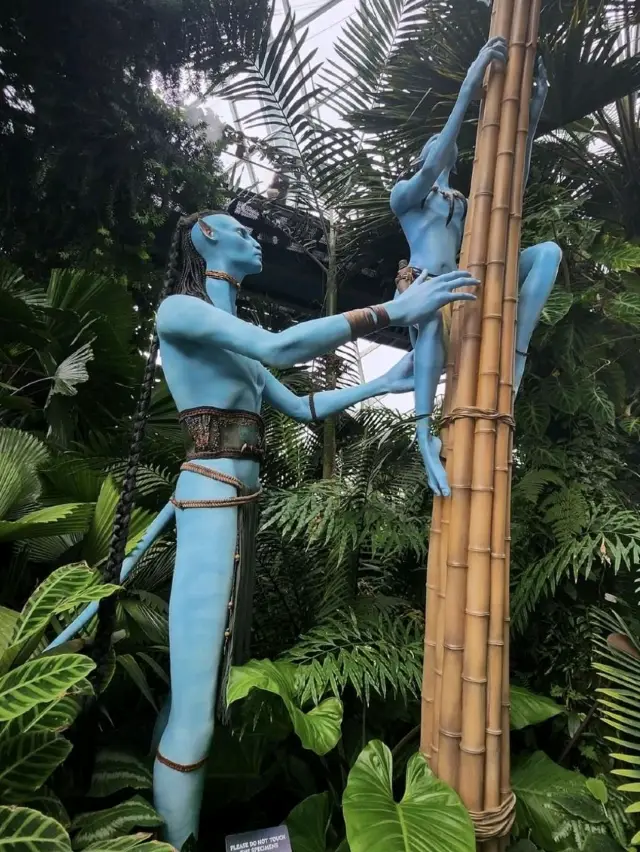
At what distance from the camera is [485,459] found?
1268 mm

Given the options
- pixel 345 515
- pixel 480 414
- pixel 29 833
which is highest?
pixel 480 414

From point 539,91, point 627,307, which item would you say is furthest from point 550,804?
point 539,91

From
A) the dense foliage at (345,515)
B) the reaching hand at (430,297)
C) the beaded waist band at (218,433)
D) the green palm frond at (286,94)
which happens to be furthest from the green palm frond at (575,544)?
the green palm frond at (286,94)

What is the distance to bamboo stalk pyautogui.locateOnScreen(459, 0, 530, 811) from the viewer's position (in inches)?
46.0

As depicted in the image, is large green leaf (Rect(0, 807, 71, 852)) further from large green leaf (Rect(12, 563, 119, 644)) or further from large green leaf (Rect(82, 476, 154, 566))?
large green leaf (Rect(82, 476, 154, 566))

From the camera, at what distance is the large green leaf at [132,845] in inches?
40.8

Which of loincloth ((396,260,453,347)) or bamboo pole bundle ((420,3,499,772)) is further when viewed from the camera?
loincloth ((396,260,453,347))

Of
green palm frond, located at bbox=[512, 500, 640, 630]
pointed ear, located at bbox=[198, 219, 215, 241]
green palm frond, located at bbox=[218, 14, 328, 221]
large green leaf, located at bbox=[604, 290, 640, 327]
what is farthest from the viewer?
green palm frond, located at bbox=[218, 14, 328, 221]

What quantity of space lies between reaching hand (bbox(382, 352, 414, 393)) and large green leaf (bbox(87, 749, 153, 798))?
1.13m

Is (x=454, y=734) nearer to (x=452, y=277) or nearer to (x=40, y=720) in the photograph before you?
(x=40, y=720)

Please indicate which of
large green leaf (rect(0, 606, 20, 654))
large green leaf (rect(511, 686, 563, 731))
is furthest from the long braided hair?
large green leaf (rect(511, 686, 563, 731))

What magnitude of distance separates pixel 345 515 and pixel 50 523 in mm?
913

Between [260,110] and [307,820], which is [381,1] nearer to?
[260,110]

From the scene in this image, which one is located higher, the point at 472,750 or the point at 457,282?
the point at 457,282
